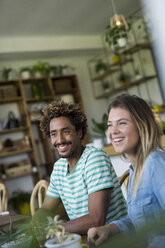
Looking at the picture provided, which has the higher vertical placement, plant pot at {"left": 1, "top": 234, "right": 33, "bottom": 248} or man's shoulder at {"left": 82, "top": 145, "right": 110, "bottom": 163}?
man's shoulder at {"left": 82, "top": 145, "right": 110, "bottom": 163}

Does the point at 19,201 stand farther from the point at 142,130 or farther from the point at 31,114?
the point at 142,130

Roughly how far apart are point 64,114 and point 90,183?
45 cm

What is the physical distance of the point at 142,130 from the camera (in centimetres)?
104

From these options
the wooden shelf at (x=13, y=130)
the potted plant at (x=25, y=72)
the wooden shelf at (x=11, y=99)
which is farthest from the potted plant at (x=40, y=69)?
the wooden shelf at (x=13, y=130)

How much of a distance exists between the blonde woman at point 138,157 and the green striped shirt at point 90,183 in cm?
31

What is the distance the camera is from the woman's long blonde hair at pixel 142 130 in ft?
3.36

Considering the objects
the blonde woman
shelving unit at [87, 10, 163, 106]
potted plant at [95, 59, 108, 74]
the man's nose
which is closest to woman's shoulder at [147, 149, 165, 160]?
the blonde woman

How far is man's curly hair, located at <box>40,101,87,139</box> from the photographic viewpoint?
67.0 inches

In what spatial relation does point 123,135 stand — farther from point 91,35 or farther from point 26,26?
point 91,35

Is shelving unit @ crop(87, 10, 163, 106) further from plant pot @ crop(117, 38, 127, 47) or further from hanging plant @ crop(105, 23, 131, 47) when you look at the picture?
plant pot @ crop(117, 38, 127, 47)

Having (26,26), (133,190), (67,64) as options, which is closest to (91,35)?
(67,64)

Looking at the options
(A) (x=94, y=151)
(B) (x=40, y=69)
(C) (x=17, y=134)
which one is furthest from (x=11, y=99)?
(A) (x=94, y=151)

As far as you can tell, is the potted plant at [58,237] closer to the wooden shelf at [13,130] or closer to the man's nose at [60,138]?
the man's nose at [60,138]

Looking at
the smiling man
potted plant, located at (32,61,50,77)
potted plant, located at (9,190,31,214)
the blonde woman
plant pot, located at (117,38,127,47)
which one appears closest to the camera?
the blonde woman
